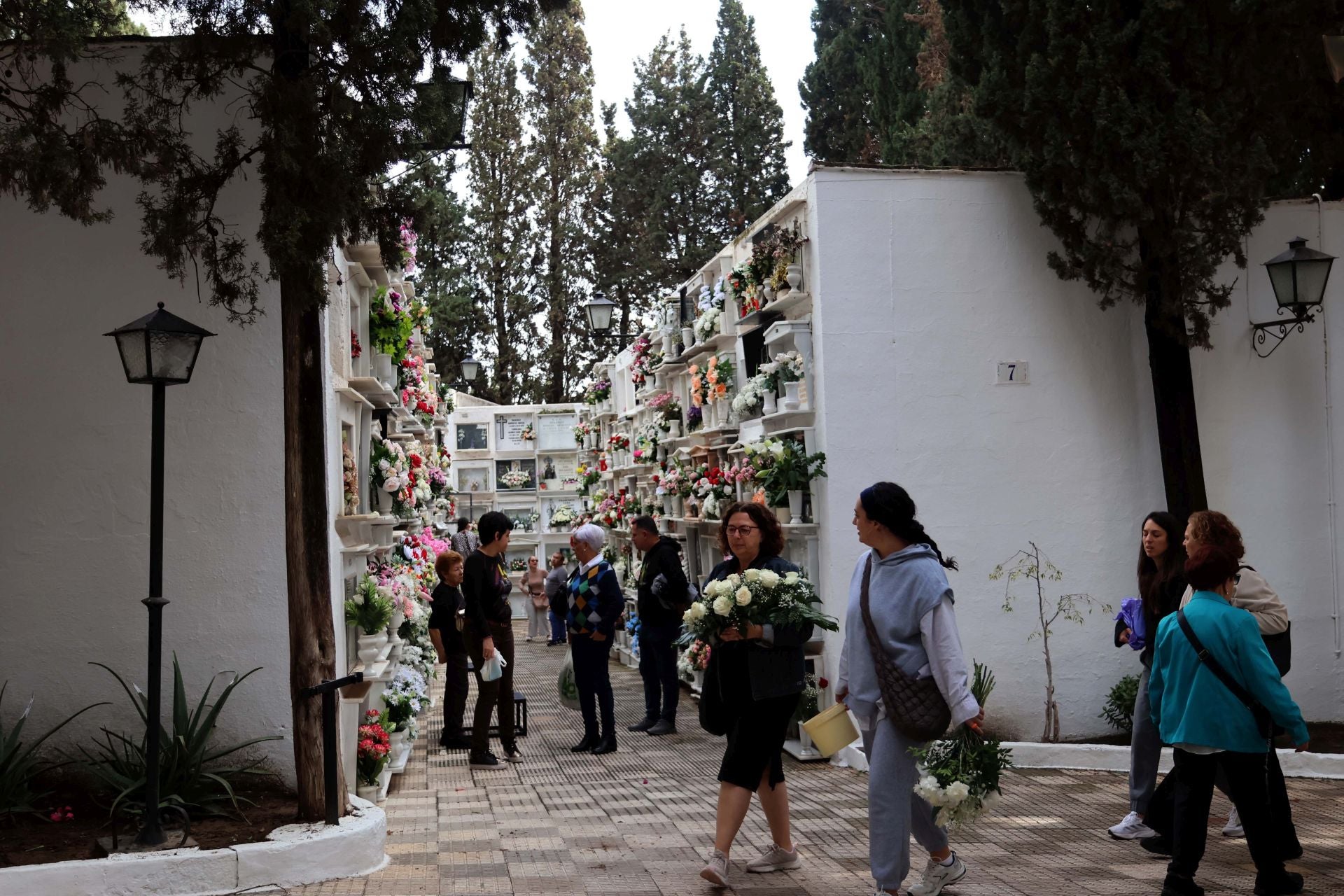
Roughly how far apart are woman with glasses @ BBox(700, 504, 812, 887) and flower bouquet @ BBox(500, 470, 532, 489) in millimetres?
23237

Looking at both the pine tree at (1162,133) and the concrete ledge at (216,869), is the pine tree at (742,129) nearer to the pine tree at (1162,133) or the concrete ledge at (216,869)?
the pine tree at (1162,133)

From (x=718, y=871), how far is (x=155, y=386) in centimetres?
356

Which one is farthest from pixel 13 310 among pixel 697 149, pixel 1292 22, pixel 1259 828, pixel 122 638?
pixel 697 149

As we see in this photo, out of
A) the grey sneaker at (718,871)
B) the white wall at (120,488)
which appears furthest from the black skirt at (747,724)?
the white wall at (120,488)

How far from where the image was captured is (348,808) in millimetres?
7023

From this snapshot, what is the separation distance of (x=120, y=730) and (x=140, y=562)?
949 millimetres

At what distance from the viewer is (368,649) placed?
9.62 m

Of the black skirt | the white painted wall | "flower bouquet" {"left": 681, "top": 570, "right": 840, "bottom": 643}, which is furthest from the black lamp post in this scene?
the white painted wall

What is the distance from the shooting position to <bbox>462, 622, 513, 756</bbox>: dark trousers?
10614 mm

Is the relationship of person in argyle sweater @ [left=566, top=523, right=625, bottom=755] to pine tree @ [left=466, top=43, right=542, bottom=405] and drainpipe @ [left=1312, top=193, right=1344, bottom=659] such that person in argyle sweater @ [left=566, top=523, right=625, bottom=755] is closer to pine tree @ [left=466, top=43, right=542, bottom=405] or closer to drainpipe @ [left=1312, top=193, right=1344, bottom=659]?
drainpipe @ [left=1312, top=193, right=1344, bottom=659]

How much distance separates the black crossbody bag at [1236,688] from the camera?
18.2 ft

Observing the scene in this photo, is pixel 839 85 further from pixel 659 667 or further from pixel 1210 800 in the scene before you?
pixel 1210 800

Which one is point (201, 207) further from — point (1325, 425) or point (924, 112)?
point (924, 112)

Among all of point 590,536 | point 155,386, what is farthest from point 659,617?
point 155,386
